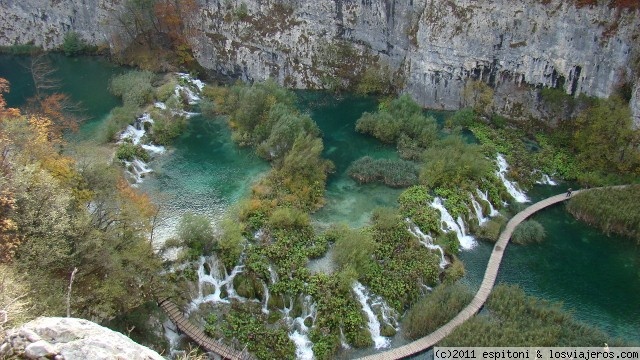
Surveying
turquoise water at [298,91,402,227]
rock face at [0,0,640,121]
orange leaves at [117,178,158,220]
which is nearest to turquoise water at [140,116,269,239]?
orange leaves at [117,178,158,220]

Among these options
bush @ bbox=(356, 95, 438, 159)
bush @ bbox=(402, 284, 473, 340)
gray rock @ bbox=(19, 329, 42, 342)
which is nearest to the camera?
gray rock @ bbox=(19, 329, 42, 342)

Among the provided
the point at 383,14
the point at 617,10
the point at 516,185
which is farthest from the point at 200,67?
the point at 617,10

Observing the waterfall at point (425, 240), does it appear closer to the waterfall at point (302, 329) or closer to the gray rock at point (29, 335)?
the waterfall at point (302, 329)

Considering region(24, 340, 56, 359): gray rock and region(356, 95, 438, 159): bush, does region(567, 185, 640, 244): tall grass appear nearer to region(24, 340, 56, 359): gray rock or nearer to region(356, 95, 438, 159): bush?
region(356, 95, 438, 159): bush

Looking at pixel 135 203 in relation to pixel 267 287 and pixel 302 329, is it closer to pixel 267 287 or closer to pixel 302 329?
pixel 267 287

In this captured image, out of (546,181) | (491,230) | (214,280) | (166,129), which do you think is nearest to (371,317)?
(214,280)

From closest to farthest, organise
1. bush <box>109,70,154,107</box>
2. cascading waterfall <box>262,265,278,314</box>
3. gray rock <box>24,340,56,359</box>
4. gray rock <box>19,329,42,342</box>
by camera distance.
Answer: gray rock <box>24,340,56,359</box>, gray rock <box>19,329,42,342</box>, cascading waterfall <box>262,265,278,314</box>, bush <box>109,70,154,107</box>
